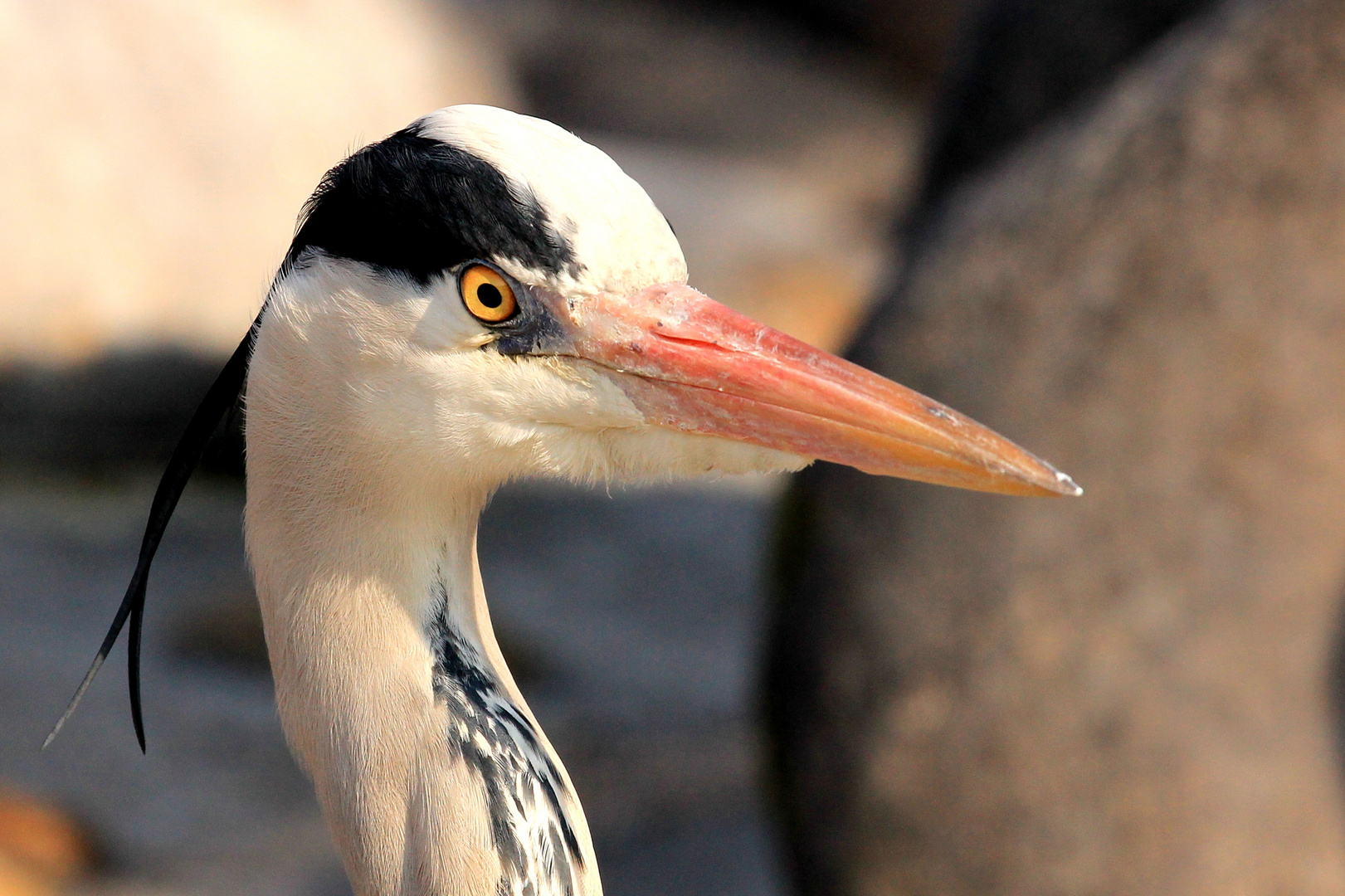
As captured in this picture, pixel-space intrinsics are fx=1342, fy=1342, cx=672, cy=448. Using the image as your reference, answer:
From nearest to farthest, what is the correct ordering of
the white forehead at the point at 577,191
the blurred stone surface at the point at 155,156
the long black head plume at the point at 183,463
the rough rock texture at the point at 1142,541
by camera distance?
1. the white forehead at the point at 577,191
2. the long black head plume at the point at 183,463
3. the rough rock texture at the point at 1142,541
4. the blurred stone surface at the point at 155,156

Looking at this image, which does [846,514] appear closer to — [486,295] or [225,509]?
[486,295]

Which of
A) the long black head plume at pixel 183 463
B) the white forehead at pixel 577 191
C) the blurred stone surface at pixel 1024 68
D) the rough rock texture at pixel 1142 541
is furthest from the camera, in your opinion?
the blurred stone surface at pixel 1024 68

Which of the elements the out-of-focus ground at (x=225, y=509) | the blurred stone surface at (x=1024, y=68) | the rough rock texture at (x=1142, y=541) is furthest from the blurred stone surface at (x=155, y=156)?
the rough rock texture at (x=1142, y=541)

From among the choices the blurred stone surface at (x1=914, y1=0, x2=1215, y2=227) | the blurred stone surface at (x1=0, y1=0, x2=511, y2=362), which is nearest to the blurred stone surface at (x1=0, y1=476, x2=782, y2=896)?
the blurred stone surface at (x1=0, y1=0, x2=511, y2=362)

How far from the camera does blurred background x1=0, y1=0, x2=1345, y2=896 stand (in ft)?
9.52

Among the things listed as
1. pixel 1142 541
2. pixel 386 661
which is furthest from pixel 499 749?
pixel 1142 541

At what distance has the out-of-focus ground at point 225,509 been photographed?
4.16 m

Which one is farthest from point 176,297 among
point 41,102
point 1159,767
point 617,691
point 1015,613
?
point 1159,767

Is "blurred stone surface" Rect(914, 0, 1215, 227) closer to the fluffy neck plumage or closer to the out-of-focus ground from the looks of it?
the out-of-focus ground

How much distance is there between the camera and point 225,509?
227 inches

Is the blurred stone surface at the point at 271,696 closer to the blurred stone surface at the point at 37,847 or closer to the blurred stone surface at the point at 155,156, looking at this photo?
the blurred stone surface at the point at 37,847

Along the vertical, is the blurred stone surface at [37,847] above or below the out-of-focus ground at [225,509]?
below

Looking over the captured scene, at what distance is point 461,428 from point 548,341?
13 cm

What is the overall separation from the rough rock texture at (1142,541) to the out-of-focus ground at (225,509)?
4.21 ft
